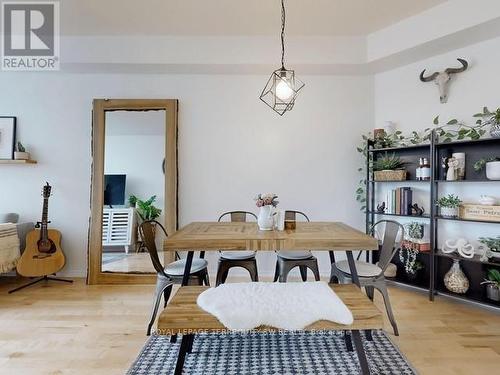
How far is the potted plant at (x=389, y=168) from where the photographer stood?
3332 mm

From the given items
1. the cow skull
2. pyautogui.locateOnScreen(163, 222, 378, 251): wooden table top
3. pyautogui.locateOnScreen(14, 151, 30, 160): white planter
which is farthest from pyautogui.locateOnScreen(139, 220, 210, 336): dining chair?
the cow skull

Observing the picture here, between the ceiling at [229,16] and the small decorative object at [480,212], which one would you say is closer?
the small decorative object at [480,212]

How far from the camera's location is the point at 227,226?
267 centimetres

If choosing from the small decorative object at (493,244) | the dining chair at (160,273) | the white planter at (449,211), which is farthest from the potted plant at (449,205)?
the dining chair at (160,273)

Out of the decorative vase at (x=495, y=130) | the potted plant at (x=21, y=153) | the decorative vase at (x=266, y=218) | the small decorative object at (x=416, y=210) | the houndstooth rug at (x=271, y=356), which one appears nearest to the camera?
the houndstooth rug at (x=271, y=356)

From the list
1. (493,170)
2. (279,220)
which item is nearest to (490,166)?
(493,170)

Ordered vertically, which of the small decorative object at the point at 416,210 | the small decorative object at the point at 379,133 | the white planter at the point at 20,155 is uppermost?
the small decorative object at the point at 379,133

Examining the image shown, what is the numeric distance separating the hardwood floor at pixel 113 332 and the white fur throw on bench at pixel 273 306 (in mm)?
789

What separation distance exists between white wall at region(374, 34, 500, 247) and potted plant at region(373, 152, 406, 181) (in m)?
0.39

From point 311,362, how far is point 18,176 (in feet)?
12.7

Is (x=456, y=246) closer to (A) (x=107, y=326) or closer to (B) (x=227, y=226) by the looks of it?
(B) (x=227, y=226)

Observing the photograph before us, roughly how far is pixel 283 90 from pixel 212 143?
162cm

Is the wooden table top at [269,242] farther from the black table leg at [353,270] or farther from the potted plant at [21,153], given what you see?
the potted plant at [21,153]

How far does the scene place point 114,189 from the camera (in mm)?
3725
